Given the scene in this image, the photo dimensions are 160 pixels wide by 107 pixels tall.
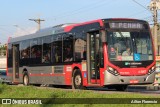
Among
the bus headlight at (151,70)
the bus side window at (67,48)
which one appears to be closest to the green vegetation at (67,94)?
the bus headlight at (151,70)

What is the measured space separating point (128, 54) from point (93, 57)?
160 cm

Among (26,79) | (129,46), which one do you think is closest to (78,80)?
(129,46)

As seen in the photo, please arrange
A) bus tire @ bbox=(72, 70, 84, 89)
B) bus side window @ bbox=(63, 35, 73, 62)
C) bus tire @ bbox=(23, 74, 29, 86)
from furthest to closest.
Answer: bus tire @ bbox=(23, 74, 29, 86) → bus side window @ bbox=(63, 35, 73, 62) → bus tire @ bbox=(72, 70, 84, 89)

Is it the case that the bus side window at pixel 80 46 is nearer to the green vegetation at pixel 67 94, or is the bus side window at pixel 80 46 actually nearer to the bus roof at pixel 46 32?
the bus roof at pixel 46 32

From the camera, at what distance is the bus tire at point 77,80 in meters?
20.9

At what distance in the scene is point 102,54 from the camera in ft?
62.6

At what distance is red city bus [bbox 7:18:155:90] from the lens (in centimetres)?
1897

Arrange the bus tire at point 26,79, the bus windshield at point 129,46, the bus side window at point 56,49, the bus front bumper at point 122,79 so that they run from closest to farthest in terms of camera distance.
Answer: the bus front bumper at point 122,79
the bus windshield at point 129,46
the bus side window at point 56,49
the bus tire at point 26,79

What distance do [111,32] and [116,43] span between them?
0.53m

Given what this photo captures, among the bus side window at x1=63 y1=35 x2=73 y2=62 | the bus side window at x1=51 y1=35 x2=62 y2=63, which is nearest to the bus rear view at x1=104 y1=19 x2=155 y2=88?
the bus side window at x1=63 y1=35 x2=73 y2=62

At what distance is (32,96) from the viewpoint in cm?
1546

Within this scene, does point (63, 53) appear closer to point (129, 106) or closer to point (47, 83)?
point (47, 83)

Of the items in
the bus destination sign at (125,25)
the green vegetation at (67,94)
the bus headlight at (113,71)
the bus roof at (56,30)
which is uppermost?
the bus roof at (56,30)

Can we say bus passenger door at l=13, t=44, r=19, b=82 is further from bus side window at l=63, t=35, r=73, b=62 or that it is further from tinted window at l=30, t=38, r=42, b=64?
bus side window at l=63, t=35, r=73, b=62
